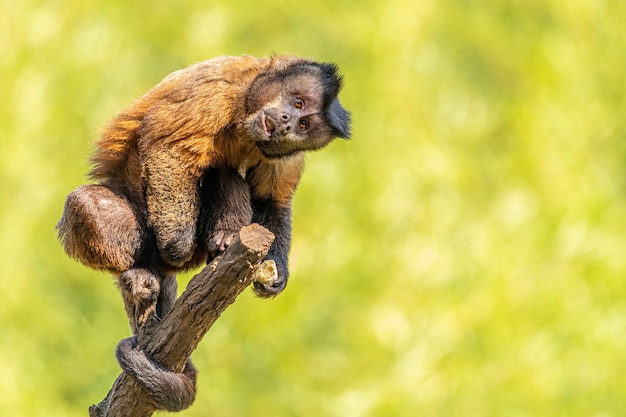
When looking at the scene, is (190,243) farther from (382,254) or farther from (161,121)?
(382,254)

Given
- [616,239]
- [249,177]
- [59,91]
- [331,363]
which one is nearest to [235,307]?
[331,363]

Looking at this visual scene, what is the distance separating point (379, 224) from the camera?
15898 millimetres

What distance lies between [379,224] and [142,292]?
28.7ft

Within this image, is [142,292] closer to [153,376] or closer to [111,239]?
[111,239]

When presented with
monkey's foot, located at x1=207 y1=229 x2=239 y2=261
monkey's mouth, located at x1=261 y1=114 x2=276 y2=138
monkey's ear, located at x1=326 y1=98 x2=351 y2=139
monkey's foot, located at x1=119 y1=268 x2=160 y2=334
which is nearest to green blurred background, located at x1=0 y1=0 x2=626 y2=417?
monkey's foot, located at x1=119 y1=268 x2=160 y2=334

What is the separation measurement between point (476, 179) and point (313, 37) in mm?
3155

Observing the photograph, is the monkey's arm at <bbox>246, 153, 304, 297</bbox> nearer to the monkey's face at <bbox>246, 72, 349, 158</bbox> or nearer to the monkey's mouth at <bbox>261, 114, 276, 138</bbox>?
the monkey's face at <bbox>246, 72, 349, 158</bbox>

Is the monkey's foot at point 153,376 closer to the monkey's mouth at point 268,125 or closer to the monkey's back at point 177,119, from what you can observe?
the monkey's back at point 177,119

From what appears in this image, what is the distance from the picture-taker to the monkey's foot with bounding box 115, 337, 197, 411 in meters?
6.89

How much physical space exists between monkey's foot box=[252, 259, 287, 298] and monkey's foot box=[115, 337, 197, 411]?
2.87ft

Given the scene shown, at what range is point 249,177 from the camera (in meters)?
7.99

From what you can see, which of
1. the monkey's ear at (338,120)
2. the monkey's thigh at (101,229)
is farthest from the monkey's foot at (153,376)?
the monkey's ear at (338,120)

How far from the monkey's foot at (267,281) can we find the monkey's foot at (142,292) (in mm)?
671

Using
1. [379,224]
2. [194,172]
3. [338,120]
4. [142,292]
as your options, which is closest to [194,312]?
[142,292]
